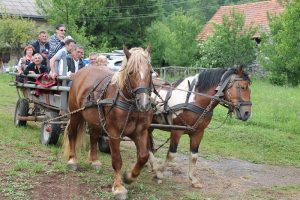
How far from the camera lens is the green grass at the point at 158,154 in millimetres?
5969

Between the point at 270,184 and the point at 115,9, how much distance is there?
79.6ft

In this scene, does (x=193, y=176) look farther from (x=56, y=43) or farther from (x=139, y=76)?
(x=56, y=43)

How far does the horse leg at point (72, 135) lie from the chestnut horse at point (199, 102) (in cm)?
119

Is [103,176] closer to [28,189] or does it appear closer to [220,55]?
[28,189]

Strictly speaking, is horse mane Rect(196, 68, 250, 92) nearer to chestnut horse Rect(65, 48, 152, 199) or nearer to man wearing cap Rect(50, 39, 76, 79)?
chestnut horse Rect(65, 48, 152, 199)

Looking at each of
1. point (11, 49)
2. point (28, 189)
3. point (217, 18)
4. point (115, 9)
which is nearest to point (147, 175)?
point (28, 189)

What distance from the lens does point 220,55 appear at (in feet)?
85.4

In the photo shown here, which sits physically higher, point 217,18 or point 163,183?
point 217,18

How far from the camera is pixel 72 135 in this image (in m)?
7.12

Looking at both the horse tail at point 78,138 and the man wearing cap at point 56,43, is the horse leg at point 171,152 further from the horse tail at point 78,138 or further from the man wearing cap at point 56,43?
the man wearing cap at point 56,43

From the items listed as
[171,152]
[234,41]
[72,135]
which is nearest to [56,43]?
[72,135]

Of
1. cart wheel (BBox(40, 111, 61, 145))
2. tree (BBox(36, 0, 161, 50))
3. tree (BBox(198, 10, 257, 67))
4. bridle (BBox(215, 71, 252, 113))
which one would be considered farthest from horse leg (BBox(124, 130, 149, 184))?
tree (BBox(36, 0, 161, 50))

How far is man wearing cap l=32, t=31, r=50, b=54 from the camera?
10180 mm

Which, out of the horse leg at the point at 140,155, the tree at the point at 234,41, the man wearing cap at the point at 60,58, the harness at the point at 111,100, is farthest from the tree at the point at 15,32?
the horse leg at the point at 140,155
